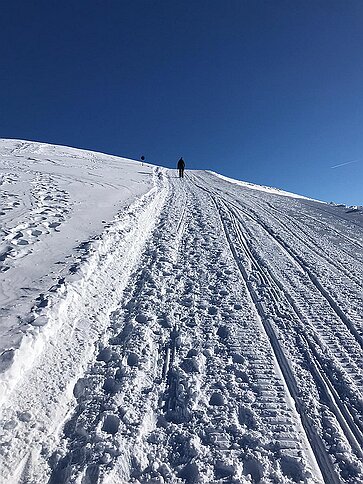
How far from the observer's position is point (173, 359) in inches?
161

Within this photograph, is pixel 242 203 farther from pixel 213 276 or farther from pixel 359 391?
pixel 359 391

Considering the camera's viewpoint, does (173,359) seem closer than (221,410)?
No

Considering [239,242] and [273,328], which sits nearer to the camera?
[273,328]

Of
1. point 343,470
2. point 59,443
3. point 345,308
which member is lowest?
point 59,443

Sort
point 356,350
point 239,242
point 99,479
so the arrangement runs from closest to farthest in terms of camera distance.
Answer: point 99,479
point 356,350
point 239,242

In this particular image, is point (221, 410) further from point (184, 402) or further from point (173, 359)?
point (173, 359)

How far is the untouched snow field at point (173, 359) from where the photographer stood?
2.79 metres

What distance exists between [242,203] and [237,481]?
12683 mm

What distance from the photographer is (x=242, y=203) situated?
1448cm

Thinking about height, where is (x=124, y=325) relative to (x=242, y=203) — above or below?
below

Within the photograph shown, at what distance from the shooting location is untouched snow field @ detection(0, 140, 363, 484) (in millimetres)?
2789

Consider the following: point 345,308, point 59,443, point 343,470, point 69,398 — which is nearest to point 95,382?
point 69,398

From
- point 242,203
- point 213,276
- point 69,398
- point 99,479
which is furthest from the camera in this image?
point 242,203

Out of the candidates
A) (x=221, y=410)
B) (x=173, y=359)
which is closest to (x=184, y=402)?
(x=221, y=410)
